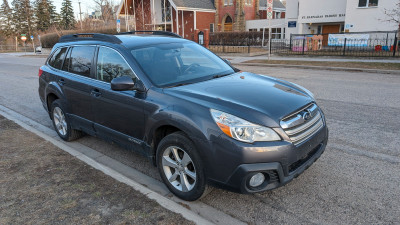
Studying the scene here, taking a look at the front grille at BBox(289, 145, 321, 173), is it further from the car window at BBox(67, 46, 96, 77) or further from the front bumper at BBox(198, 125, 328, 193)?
the car window at BBox(67, 46, 96, 77)

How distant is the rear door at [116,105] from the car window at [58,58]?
1.35 m

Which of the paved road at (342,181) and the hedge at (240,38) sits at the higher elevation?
the hedge at (240,38)

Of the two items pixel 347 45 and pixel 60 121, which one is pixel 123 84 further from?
pixel 347 45

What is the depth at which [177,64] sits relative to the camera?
13.7ft

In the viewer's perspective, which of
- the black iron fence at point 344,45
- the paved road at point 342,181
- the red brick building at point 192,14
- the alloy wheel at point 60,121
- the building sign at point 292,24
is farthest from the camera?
the red brick building at point 192,14

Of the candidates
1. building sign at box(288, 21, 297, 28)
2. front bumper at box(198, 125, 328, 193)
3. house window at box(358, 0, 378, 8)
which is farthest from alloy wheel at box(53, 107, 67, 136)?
building sign at box(288, 21, 297, 28)

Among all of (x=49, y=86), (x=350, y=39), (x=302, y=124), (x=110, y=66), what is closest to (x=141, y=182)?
(x=110, y=66)

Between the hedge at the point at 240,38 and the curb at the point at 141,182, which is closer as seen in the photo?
the curb at the point at 141,182

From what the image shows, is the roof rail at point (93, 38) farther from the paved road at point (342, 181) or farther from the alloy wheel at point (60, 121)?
the paved road at point (342, 181)

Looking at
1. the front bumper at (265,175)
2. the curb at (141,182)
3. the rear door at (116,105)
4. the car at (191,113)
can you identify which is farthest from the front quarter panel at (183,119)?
the curb at (141,182)

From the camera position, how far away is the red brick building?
4153cm

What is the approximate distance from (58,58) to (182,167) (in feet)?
11.6

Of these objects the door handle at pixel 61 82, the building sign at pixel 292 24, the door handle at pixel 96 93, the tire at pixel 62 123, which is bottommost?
the tire at pixel 62 123

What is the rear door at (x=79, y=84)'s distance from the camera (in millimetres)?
4512
